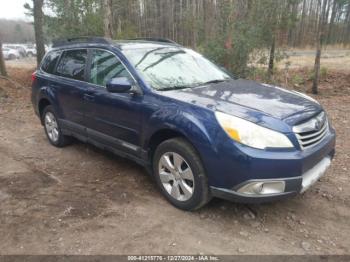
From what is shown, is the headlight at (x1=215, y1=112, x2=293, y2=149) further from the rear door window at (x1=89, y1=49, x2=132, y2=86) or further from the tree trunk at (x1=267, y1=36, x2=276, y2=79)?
the tree trunk at (x1=267, y1=36, x2=276, y2=79)

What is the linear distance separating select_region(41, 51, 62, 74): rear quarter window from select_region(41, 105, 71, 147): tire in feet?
2.01

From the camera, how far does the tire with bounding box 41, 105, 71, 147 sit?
18.8 ft

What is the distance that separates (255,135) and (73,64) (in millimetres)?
3176

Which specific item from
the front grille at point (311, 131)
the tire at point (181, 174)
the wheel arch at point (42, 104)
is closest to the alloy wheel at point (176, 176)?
the tire at point (181, 174)

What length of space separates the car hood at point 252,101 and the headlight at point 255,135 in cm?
10

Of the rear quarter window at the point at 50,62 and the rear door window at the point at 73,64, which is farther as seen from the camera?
the rear quarter window at the point at 50,62

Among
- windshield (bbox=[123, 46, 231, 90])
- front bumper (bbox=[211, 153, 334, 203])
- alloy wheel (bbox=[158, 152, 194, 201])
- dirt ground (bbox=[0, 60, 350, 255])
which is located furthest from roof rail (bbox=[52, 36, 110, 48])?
front bumper (bbox=[211, 153, 334, 203])

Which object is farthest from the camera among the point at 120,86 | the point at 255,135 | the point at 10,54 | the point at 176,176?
the point at 10,54

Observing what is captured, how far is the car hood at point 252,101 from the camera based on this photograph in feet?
10.7

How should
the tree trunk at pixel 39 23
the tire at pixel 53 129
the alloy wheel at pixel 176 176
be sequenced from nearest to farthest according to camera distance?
the alloy wheel at pixel 176 176
the tire at pixel 53 129
the tree trunk at pixel 39 23

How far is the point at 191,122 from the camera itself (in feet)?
11.0

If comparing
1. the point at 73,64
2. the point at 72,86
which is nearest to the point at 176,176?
the point at 72,86

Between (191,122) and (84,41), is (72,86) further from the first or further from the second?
(191,122)

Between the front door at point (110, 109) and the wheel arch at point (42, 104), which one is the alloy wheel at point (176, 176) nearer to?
the front door at point (110, 109)
